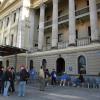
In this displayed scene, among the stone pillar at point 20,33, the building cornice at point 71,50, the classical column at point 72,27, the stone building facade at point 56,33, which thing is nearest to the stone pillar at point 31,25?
the stone building facade at point 56,33

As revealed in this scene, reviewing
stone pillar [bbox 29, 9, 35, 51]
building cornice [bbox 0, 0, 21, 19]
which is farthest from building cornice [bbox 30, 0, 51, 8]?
building cornice [bbox 0, 0, 21, 19]

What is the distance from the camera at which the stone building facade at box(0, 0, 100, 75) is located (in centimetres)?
2230

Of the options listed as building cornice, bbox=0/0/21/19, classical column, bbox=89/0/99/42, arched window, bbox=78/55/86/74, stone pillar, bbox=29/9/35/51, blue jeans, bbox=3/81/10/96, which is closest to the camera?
blue jeans, bbox=3/81/10/96

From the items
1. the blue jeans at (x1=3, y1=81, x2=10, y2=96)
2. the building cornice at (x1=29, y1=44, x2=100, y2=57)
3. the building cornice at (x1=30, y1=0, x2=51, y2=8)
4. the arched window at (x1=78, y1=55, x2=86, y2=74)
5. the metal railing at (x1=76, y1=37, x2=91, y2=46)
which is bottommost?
the blue jeans at (x1=3, y1=81, x2=10, y2=96)

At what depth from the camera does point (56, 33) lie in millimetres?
27016

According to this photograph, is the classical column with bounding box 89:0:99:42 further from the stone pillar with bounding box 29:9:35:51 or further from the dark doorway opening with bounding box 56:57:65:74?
the stone pillar with bounding box 29:9:35:51

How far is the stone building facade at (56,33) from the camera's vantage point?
878 inches

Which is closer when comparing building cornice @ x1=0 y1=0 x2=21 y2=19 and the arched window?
the arched window

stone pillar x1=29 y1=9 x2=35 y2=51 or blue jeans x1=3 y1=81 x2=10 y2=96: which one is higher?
stone pillar x1=29 y1=9 x2=35 y2=51

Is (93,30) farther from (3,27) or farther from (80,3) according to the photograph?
(3,27)

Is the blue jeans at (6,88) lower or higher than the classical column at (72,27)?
lower

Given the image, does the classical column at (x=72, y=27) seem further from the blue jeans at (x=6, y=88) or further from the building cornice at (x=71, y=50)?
the blue jeans at (x=6, y=88)

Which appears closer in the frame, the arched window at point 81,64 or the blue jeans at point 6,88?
the blue jeans at point 6,88

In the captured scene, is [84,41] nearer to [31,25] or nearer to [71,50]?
[71,50]
